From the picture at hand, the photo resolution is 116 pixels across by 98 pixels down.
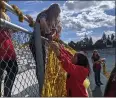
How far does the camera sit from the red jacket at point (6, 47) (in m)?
4.23

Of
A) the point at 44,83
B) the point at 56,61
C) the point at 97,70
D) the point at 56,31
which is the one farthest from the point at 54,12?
the point at 97,70

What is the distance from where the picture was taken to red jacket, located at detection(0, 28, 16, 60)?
13.9 feet

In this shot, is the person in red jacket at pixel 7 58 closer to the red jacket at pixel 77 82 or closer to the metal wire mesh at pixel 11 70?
the metal wire mesh at pixel 11 70

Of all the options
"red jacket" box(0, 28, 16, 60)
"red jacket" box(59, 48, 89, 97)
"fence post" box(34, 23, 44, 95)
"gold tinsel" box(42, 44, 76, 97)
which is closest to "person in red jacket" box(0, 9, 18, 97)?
"red jacket" box(0, 28, 16, 60)

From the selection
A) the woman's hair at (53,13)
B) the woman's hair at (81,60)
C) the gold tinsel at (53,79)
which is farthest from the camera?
the woman's hair at (53,13)

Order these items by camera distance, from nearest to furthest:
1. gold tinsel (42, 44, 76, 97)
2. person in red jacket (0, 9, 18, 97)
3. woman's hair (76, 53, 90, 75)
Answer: gold tinsel (42, 44, 76, 97)
person in red jacket (0, 9, 18, 97)
woman's hair (76, 53, 90, 75)

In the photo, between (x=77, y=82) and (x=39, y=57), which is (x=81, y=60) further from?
(x=39, y=57)

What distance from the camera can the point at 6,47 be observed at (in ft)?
14.5

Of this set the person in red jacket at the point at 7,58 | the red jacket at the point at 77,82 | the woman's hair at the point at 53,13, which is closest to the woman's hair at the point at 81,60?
the red jacket at the point at 77,82

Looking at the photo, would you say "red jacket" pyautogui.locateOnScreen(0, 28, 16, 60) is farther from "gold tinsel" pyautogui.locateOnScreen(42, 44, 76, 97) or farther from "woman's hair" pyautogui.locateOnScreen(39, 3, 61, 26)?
"woman's hair" pyautogui.locateOnScreen(39, 3, 61, 26)

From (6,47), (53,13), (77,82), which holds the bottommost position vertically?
(77,82)

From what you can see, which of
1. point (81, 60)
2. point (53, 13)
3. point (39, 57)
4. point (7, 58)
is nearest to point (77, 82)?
point (81, 60)

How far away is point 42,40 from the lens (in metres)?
4.67

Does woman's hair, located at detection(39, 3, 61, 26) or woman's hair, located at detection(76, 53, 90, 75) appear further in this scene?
woman's hair, located at detection(39, 3, 61, 26)
